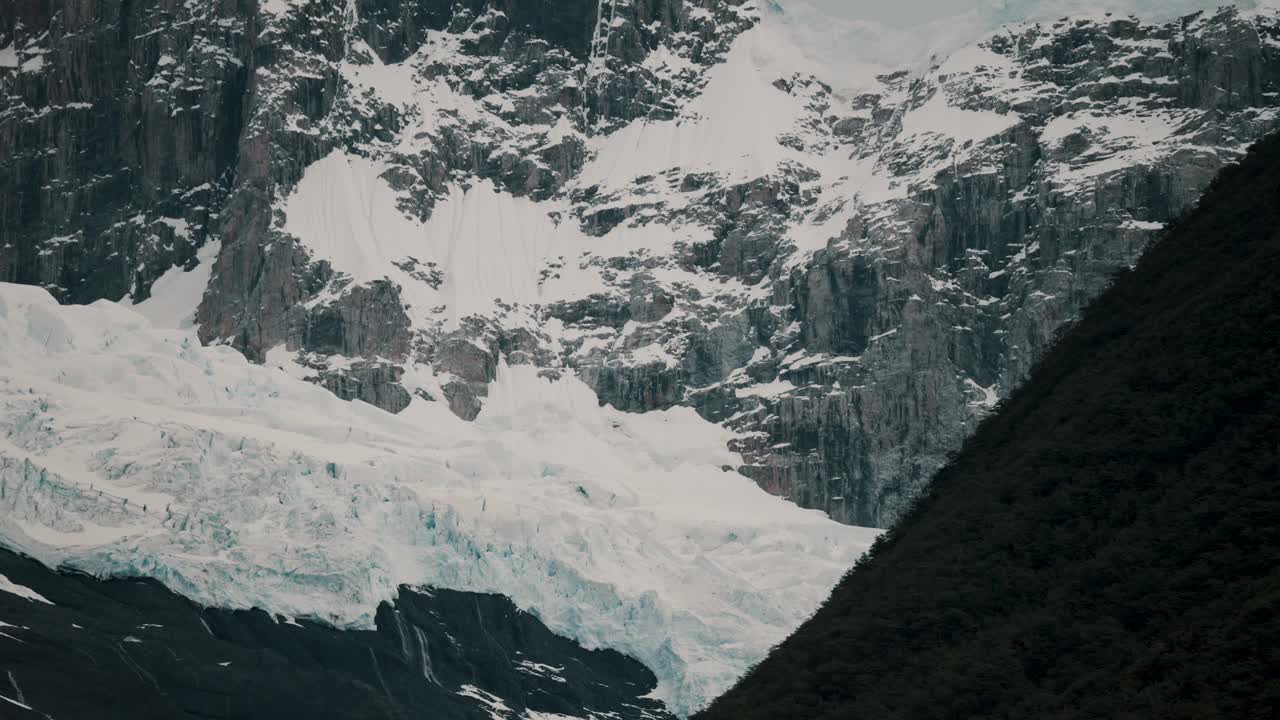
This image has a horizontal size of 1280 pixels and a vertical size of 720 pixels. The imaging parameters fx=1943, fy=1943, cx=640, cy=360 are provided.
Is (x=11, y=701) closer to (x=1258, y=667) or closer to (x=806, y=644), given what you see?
(x=806, y=644)

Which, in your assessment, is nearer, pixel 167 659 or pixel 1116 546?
pixel 1116 546

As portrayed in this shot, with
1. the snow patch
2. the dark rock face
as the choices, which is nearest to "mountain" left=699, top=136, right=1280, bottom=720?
the dark rock face

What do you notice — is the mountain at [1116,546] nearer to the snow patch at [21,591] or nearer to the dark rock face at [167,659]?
the dark rock face at [167,659]

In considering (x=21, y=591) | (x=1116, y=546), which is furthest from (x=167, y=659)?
(x=1116, y=546)

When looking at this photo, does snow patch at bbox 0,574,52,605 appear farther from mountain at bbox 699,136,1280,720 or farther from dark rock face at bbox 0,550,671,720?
mountain at bbox 699,136,1280,720

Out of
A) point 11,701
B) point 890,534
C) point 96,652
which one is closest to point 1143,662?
point 890,534

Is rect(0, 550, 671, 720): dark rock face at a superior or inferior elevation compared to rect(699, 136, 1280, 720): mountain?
inferior

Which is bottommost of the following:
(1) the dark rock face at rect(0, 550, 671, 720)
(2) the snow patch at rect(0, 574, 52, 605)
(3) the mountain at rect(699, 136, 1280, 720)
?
(1) the dark rock face at rect(0, 550, 671, 720)

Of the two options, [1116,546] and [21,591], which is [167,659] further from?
[1116,546]

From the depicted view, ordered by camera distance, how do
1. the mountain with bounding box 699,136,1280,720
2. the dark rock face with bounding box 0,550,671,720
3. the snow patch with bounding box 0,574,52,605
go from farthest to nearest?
the snow patch with bounding box 0,574,52,605
the dark rock face with bounding box 0,550,671,720
the mountain with bounding box 699,136,1280,720
